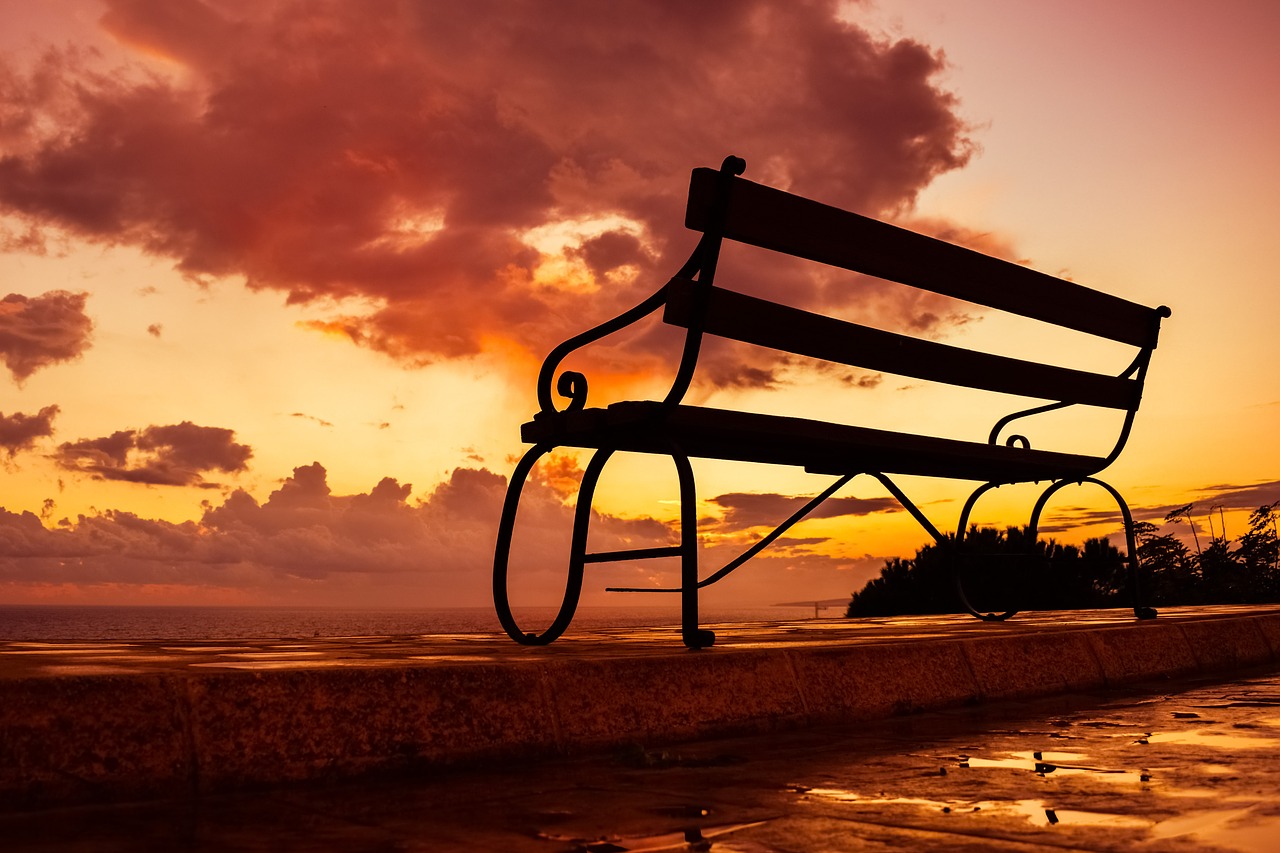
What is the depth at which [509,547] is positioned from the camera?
178 inches

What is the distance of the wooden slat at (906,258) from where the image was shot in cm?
392

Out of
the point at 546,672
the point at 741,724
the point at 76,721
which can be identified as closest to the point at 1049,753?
the point at 741,724

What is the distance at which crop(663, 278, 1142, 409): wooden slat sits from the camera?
4.01 meters

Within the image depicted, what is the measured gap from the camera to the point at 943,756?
2842 millimetres

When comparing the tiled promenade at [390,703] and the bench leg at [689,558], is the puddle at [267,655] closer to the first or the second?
the tiled promenade at [390,703]

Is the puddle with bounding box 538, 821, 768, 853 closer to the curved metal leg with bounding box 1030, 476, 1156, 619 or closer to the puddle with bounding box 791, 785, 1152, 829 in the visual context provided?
the puddle with bounding box 791, 785, 1152, 829

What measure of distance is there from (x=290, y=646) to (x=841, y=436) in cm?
237

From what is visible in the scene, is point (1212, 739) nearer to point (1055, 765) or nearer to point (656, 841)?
point (1055, 765)

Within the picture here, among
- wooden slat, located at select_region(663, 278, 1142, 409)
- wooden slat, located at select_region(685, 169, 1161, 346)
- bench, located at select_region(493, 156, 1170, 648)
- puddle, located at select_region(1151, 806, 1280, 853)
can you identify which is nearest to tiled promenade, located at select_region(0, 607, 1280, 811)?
bench, located at select_region(493, 156, 1170, 648)

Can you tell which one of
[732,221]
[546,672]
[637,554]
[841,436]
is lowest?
[546,672]

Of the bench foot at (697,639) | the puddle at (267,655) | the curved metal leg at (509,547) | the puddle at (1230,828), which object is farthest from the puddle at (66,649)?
the puddle at (1230,828)

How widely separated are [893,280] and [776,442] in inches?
36.2

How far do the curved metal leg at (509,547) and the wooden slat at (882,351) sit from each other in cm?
69

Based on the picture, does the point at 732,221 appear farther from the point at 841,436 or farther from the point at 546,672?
the point at 546,672
